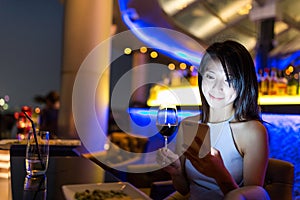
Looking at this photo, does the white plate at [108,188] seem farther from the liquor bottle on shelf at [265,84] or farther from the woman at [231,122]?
the liquor bottle on shelf at [265,84]

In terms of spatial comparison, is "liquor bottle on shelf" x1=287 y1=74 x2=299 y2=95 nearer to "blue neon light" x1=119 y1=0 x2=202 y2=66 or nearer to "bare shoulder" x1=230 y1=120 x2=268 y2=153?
"bare shoulder" x1=230 y1=120 x2=268 y2=153

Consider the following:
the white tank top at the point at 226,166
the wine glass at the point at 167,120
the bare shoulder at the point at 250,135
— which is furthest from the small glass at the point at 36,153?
the bare shoulder at the point at 250,135

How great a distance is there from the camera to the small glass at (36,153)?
51.3 inches

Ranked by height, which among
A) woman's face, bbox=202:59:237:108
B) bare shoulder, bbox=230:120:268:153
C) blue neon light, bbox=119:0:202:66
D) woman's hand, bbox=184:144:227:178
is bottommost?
woman's hand, bbox=184:144:227:178

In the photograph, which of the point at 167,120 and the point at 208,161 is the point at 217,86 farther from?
the point at 208,161

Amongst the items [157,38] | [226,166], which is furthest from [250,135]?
[157,38]

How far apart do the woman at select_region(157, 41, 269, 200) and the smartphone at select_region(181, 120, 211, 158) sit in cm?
4

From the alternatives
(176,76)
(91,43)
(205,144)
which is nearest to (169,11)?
(176,76)

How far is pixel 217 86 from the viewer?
1.56 meters

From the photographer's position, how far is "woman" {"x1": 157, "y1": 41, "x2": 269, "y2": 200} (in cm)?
146

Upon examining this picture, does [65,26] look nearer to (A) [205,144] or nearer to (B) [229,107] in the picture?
(B) [229,107]

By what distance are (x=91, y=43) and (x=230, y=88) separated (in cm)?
280

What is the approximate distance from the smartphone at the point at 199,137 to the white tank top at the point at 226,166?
26 centimetres

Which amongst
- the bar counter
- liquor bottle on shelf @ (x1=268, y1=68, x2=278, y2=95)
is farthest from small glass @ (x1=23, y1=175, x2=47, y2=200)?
liquor bottle on shelf @ (x1=268, y1=68, x2=278, y2=95)
